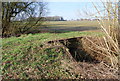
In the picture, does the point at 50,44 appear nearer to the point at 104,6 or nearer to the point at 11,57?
the point at 11,57

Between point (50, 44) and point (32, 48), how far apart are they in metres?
0.80

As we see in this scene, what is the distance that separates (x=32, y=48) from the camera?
19.8 ft

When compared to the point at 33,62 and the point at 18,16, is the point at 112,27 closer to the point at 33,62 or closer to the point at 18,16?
the point at 33,62

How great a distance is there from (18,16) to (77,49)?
7467 mm

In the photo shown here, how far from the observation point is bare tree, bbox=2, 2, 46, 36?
12.1m

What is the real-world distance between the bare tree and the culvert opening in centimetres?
683

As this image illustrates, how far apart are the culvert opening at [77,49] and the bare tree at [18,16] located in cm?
683

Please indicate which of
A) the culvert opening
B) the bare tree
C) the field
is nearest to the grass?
the field

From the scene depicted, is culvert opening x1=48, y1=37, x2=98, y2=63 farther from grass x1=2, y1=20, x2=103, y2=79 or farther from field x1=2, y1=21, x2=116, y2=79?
grass x1=2, y1=20, x2=103, y2=79

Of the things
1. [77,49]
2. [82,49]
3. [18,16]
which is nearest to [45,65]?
[77,49]

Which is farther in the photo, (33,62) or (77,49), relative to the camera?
(77,49)

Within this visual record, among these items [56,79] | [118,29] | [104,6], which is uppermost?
[104,6]

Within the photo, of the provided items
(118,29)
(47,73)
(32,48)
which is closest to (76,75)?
(47,73)

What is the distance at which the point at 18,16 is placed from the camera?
496 inches
